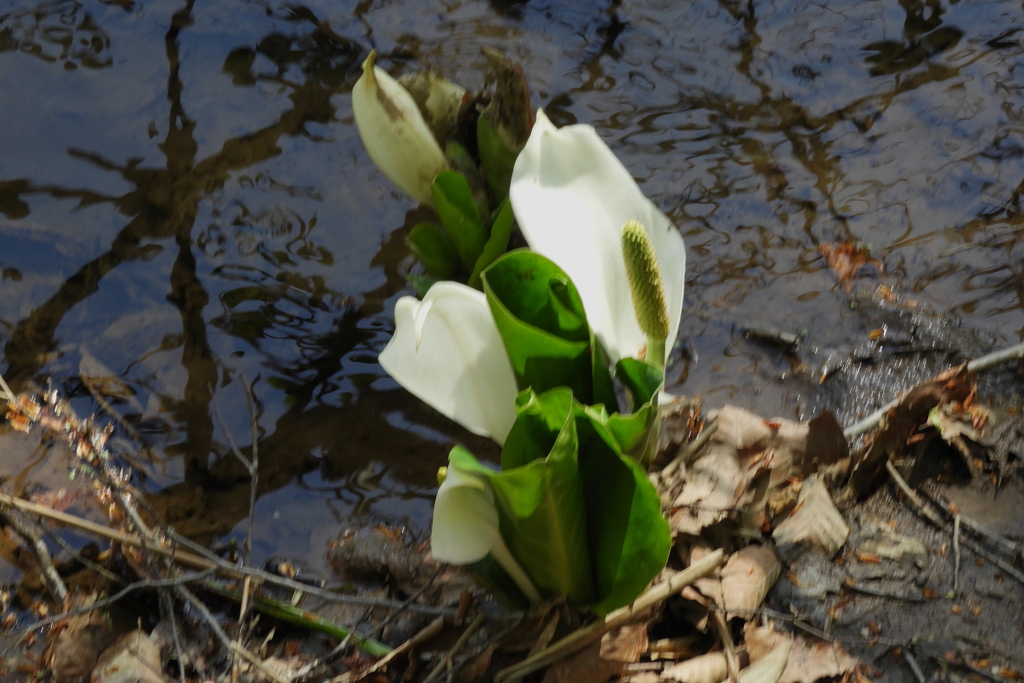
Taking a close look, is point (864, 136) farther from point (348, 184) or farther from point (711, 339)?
point (348, 184)

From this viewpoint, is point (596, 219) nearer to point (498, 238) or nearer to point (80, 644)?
point (498, 238)

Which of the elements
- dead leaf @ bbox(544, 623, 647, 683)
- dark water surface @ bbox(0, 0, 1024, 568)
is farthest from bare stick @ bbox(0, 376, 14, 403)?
dead leaf @ bbox(544, 623, 647, 683)

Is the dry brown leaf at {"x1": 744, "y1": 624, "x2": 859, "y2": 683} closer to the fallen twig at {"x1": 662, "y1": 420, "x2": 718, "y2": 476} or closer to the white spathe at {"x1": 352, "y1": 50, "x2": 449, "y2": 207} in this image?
the fallen twig at {"x1": 662, "y1": 420, "x2": 718, "y2": 476}

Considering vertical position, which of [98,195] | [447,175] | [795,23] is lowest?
[98,195]

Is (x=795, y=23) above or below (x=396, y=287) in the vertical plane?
above

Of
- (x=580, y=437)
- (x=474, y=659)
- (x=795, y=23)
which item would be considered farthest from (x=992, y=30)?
(x=474, y=659)

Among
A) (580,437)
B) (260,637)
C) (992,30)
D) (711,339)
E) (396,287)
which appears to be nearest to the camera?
(580,437)
